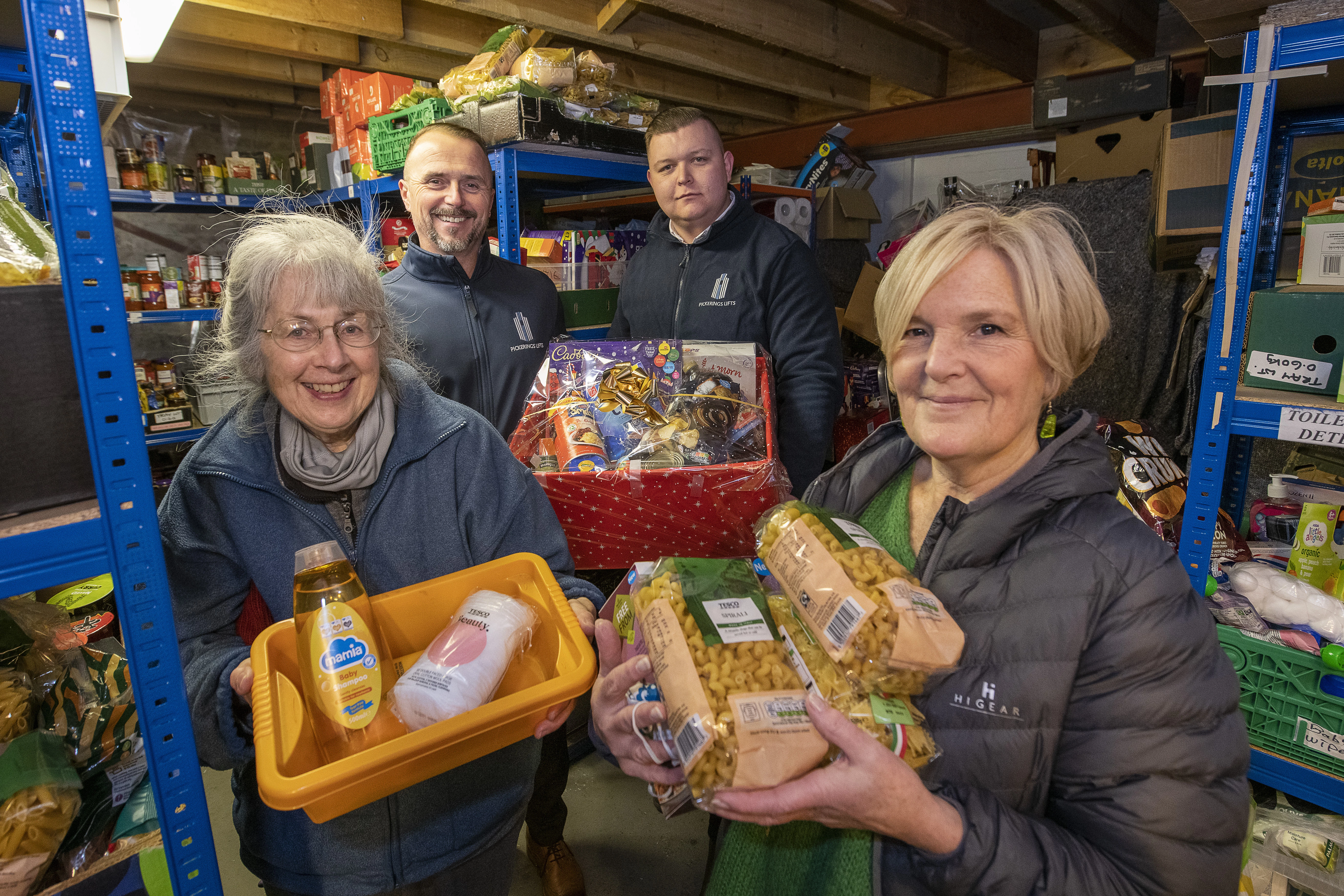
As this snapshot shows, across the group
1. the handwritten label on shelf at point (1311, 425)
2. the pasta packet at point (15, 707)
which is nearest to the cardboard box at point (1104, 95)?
the handwritten label on shelf at point (1311, 425)

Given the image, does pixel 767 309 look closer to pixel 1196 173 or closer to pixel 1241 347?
pixel 1241 347

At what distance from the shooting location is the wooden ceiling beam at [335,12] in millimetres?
3145

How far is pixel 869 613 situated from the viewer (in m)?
0.87

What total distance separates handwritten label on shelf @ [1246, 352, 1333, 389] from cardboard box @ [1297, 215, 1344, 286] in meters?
0.20

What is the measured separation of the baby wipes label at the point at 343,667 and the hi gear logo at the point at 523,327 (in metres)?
1.70

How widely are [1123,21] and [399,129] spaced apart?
3.84 m

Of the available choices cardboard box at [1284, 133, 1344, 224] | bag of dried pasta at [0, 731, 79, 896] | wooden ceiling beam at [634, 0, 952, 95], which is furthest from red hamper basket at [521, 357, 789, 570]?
wooden ceiling beam at [634, 0, 952, 95]

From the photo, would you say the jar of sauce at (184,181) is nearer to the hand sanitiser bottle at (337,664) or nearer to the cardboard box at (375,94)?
the cardboard box at (375,94)

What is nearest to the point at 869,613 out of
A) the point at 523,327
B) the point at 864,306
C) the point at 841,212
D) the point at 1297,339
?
the point at 1297,339

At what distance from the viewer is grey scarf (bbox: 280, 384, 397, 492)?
134 cm

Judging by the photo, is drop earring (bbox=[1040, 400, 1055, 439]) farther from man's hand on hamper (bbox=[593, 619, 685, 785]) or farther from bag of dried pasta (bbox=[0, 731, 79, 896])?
bag of dried pasta (bbox=[0, 731, 79, 896])

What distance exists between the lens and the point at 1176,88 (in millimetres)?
3836

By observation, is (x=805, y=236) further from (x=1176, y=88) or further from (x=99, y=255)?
(x=99, y=255)

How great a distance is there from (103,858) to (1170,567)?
1.65 m
